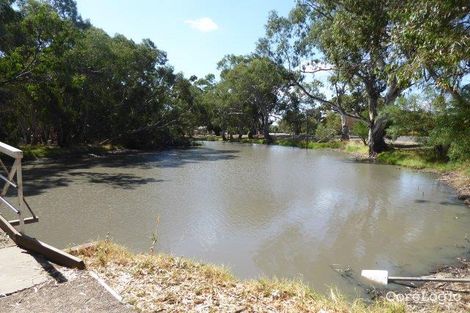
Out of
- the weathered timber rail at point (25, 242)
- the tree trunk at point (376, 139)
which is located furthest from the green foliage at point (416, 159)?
the weathered timber rail at point (25, 242)

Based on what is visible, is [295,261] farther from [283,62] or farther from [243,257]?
[283,62]

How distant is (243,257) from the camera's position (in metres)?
7.52

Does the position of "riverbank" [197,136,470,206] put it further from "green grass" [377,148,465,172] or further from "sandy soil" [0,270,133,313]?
"sandy soil" [0,270,133,313]

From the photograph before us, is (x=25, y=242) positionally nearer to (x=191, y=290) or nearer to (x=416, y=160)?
(x=191, y=290)

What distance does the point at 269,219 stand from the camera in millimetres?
10508

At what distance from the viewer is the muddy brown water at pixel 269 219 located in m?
7.45

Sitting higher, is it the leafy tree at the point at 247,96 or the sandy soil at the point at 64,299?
the leafy tree at the point at 247,96

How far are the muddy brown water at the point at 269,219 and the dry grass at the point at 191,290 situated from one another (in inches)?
72.8

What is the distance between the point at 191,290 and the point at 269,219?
6.47m

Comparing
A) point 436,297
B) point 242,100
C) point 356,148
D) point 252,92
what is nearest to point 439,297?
point 436,297

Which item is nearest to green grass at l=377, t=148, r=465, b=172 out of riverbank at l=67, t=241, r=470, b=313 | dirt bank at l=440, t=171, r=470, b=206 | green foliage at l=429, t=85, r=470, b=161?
dirt bank at l=440, t=171, r=470, b=206

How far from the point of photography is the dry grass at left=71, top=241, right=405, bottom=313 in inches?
153

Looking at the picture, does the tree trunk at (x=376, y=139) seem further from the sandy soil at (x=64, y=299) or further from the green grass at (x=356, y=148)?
the sandy soil at (x=64, y=299)

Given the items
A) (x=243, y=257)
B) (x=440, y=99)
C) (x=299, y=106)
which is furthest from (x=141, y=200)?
(x=299, y=106)
